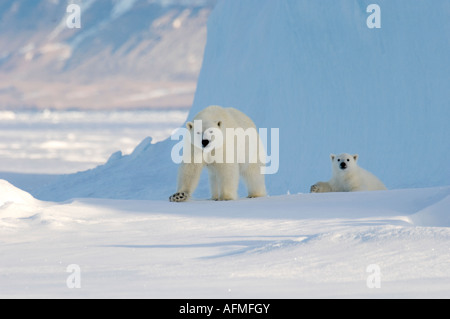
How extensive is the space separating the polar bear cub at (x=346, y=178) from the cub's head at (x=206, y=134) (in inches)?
76.9

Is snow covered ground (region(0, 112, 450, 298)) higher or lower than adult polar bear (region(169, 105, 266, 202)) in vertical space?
lower

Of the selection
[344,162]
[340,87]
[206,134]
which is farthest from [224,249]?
[340,87]

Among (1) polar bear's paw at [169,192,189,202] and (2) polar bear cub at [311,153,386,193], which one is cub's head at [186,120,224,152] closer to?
(1) polar bear's paw at [169,192,189,202]

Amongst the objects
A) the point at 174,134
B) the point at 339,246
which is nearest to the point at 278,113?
the point at 174,134

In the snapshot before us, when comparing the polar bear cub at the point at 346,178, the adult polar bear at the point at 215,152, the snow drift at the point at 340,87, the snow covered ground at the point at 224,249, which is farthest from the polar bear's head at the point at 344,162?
the snow drift at the point at 340,87

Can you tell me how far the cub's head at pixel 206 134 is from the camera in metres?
6.30

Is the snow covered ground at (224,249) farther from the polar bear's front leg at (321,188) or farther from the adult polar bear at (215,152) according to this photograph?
the polar bear's front leg at (321,188)

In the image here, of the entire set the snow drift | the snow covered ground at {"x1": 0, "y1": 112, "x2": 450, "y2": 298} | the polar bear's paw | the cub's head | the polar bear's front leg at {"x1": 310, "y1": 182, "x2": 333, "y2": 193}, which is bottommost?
the snow covered ground at {"x1": 0, "y1": 112, "x2": 450, "y2": 298}

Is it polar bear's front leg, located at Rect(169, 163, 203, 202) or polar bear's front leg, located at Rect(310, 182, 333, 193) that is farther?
polar bear's front leg, located at Rect(310, 182, 333, 193)

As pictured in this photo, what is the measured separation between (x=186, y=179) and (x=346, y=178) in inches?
88.6

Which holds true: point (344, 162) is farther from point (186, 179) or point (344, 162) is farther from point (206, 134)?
point (206, 134)

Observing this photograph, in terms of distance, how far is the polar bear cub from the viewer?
314 inches

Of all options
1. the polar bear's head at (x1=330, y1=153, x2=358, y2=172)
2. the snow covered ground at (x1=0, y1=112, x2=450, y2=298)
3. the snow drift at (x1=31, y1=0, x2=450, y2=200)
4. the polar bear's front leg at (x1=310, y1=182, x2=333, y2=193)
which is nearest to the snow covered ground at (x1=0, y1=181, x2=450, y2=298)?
the snow covered ground at (x1=0, y1=112, x2=450, y2=298)

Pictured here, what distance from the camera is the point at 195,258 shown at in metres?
3.88
